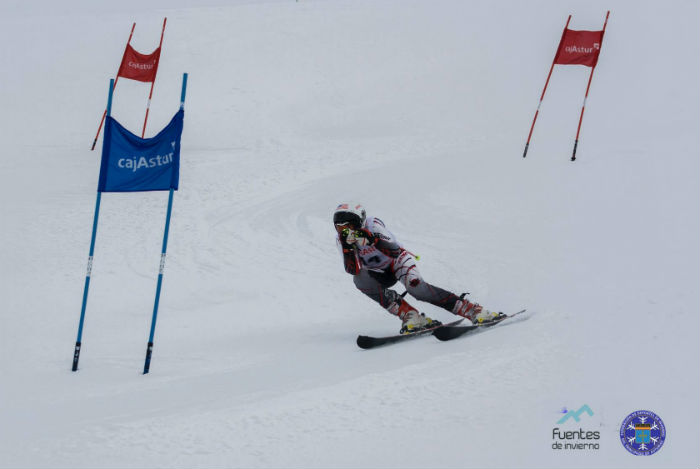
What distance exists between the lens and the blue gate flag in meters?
8.52

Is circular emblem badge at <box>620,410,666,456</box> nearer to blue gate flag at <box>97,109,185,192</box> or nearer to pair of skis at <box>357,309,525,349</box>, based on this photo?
pair of skis at <box>357,309,525,349</box>

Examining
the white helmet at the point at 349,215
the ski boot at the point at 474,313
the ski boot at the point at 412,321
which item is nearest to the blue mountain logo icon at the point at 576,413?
the ski boot at the point at 474,313

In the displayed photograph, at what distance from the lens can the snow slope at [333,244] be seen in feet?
21.8

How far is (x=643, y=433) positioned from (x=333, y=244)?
802 centimetres

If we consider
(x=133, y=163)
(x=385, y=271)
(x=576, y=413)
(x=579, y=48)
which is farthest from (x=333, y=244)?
(x=576, y=413)

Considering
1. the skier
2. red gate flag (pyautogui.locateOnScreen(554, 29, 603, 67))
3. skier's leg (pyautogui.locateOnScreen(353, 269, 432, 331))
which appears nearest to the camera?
the skier

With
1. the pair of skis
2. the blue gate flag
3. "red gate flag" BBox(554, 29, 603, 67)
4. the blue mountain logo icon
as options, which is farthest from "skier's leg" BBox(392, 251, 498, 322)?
"red gate flag" BBox(554, 29, 603, 67)

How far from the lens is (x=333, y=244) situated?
1370 centimetres

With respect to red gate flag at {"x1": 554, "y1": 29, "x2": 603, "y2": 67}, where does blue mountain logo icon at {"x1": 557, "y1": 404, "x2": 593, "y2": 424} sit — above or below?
below

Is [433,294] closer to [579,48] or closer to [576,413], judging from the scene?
[576,413]

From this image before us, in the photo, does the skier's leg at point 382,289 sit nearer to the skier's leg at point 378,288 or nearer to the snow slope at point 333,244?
the skier's leg at point 378,288

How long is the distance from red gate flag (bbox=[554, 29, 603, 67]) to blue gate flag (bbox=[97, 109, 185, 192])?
33.8ft

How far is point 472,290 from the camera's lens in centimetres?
1134

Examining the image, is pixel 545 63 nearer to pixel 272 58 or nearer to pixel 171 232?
pixel 272 58
